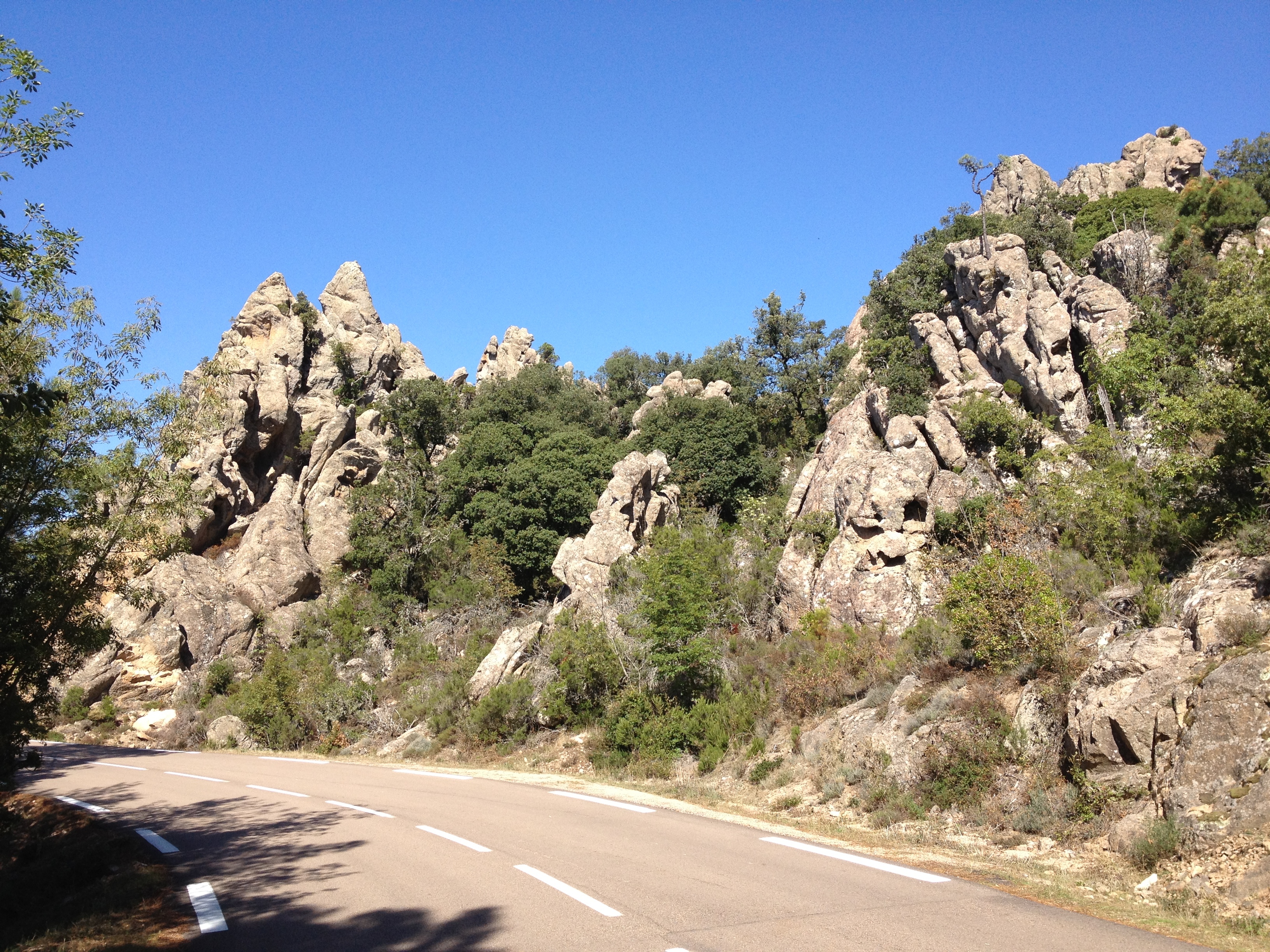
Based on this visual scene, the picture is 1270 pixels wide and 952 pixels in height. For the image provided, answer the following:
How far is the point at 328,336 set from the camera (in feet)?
185

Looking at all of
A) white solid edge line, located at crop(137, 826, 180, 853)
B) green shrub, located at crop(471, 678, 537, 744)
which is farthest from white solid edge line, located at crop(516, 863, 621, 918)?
green shrub, located at crop(471, 678, 537, 744)

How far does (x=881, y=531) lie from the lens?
22.3m

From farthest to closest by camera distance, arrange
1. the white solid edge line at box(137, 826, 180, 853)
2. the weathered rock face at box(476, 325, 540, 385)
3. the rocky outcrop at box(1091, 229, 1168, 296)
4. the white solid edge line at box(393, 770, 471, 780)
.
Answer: the weathered rock face at box(476, 325, 540, 385)
the rocky outcrop at box(1091, 229, 1168, 296)
the white solid edge line at box(393, 770, 471, 780)
the white solid edge line at box(137, 826, 180, 853)

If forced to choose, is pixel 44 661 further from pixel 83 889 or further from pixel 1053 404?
pixel 1053 404

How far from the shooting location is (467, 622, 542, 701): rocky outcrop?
2473 centimetres

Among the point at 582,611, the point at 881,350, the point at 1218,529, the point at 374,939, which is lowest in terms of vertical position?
the point at 374,939

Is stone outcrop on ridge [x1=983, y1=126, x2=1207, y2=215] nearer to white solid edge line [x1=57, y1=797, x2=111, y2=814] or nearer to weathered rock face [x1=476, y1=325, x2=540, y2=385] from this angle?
weathered rock face [x1=476, y1=325, x2=540, y2=385]

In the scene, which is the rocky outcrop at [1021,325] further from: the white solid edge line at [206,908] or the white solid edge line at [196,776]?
the white solid edge line at [206,908]

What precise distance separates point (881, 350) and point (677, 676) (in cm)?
2539

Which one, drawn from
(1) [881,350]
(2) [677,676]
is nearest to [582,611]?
(2) [677,676]

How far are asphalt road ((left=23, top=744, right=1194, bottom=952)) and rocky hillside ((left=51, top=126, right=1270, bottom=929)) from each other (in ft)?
9.53

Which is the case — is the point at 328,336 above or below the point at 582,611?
above

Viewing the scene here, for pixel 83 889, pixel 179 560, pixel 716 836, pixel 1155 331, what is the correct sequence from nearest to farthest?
pixel 83 889 < pixel 716 836 < pixel 1155 331 < pixel 179 560

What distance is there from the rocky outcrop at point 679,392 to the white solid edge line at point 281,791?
112 feet
